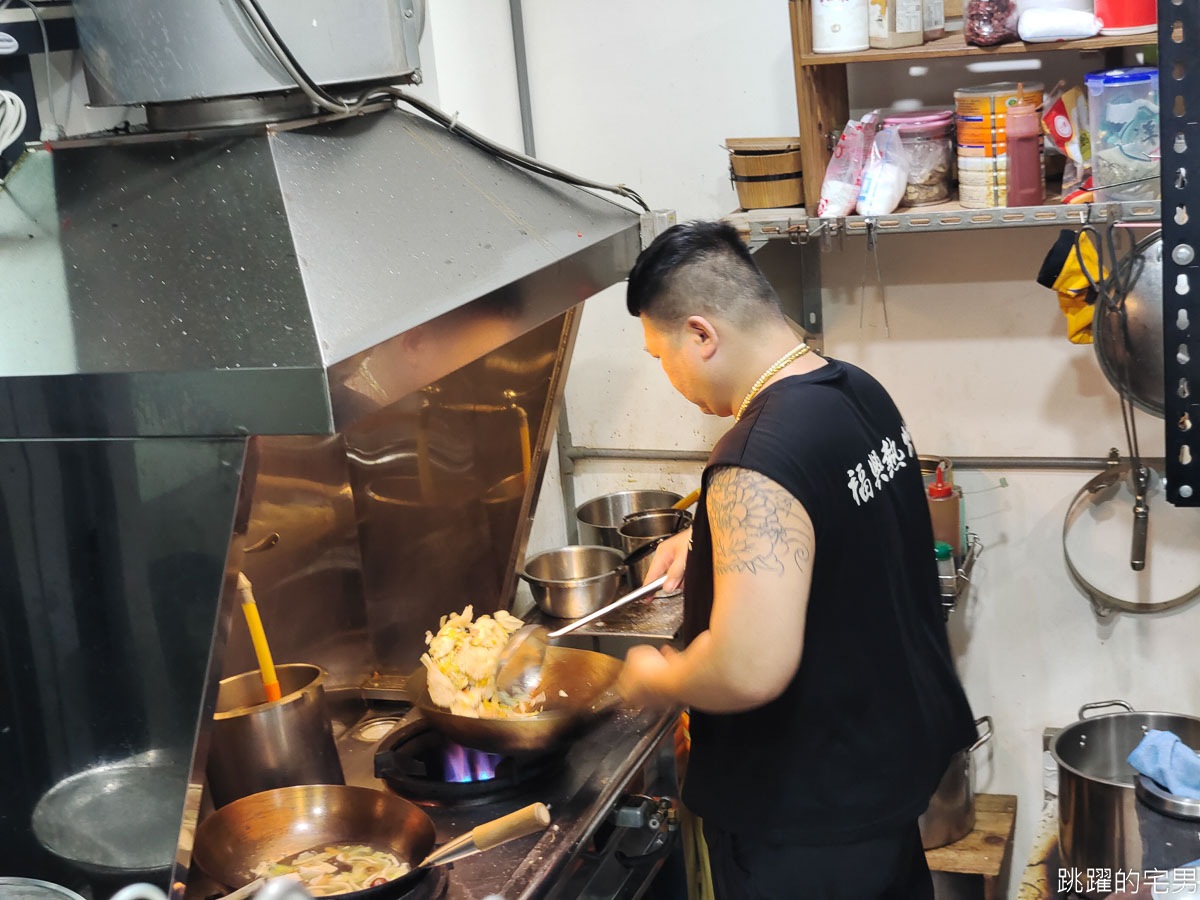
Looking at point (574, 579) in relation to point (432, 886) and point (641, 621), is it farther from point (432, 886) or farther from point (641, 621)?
point (432, 886)

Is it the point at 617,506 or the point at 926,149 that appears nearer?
the point at 926,149

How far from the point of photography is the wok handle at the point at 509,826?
5.13ft

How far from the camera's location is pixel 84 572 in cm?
137

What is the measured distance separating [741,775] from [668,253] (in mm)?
737

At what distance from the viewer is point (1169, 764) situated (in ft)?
6.35

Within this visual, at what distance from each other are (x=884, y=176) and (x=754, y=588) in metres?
1.18

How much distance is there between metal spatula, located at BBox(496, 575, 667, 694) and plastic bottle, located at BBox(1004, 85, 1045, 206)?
3.32ft

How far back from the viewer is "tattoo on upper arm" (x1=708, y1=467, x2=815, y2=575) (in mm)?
1516

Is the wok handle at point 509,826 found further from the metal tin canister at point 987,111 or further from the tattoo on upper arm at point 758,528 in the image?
the metal tin canister at point 987,111

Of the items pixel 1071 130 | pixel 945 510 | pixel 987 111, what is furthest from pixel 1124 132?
pixel 945 510

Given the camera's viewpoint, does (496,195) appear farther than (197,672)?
Yes

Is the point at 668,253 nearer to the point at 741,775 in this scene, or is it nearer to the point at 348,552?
the point at 741,775

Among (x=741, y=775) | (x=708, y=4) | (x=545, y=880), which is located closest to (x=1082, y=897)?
(x=741, y=775)

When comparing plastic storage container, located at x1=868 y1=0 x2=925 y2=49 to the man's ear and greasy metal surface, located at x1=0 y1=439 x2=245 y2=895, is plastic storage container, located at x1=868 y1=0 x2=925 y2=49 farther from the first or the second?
greasy metal surface, located at x1=0 y1=439 x2=245 y2=895
